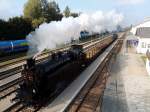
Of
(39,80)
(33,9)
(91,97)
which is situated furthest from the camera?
(33,9)

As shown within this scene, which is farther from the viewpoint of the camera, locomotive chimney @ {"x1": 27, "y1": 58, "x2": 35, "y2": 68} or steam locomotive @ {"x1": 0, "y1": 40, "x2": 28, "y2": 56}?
steam locomotive @ {"x1": 0, "y1": 40, "x2": 28, "y2": 56}

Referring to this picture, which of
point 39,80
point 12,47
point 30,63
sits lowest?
point 12,47

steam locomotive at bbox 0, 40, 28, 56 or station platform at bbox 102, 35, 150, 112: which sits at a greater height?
steam locomotive at bbox 0, 40, 28, 56

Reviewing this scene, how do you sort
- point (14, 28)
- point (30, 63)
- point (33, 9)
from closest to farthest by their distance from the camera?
1. point (30, 63)
2. point (14, 28)
3. point (33, 9)

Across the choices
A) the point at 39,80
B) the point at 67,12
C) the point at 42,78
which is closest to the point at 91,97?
the point at 42,78

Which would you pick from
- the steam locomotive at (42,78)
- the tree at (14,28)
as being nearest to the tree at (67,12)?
the tree at (14,28)

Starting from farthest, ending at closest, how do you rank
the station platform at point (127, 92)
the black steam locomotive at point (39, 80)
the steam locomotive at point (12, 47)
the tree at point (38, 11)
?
1. the tree at point (38, 11)
2. the steam locomotive at point (12, 47)
3. the station platform at point (127, 92)
4. the black steam locomotive at point (39, 80)

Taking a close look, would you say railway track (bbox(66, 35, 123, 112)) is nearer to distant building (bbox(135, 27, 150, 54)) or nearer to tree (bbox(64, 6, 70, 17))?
distant building (bbox(135, 27, 150, 54))

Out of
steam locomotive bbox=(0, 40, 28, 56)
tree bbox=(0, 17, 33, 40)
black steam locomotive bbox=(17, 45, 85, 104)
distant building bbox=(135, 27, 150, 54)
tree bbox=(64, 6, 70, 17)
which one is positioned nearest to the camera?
black steam locomotive bbox=(17, 45, 85, 104)

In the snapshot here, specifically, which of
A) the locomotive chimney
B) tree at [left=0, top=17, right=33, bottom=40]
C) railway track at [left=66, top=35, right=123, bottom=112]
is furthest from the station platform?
tree at [left=0, top=17, right=33, bottom=40]

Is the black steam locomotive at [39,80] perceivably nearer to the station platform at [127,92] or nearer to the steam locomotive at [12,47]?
the station platform at [127,92]

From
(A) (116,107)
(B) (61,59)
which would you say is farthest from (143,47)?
(A) (116,107)

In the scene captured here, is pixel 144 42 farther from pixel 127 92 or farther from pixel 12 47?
pixel 127 92

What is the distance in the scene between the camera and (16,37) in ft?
189
